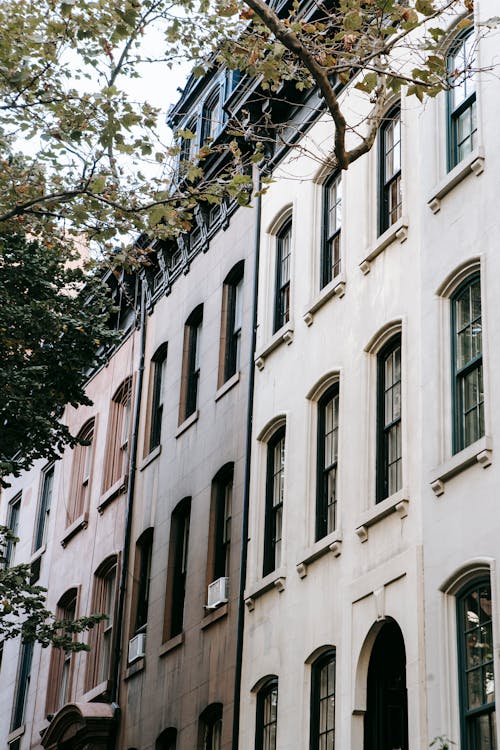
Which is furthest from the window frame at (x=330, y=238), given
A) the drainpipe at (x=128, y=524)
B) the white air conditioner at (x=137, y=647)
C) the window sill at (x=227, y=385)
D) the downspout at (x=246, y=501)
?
the drainpipe at (x=128, y=524)

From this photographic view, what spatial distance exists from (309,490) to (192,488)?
5300 mm

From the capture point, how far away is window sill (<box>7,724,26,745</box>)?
31641mm

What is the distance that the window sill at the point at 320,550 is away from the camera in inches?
708

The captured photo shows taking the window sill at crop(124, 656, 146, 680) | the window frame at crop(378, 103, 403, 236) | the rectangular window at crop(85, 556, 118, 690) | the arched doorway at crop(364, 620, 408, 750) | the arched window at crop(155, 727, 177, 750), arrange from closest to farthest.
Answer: the arched doorway at crop(364, 620, 408, 750) < the window frame at crop(378, 103, 403, 236) < the arched window at crop(155, 727, 177, 750) < the window sill at crop(124, 656, 146, 680) < the rectangular window at crop(85, 556, 118, 690)

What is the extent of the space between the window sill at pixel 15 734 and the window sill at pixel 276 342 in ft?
44.7

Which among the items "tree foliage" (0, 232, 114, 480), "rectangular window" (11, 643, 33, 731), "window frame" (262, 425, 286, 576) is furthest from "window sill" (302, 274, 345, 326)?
"rectangular window" (11, 643, 33, 731)

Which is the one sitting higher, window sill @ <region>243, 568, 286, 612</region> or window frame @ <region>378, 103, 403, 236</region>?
window frame @ <region>378, 103, 403, 236</region>

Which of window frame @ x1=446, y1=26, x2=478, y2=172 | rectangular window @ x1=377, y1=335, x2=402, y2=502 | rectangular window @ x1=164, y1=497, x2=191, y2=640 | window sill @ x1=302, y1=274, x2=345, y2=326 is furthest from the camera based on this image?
rectangular window @ x1=164, y1=497, x2=191, y2=640

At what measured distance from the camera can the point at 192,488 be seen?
24594mm

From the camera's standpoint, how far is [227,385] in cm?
2388

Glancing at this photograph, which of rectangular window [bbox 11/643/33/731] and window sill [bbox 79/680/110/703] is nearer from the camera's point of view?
window sill [bbox 79/680/110/703]

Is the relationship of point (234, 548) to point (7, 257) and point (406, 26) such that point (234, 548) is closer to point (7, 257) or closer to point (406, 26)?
point (7, 257)

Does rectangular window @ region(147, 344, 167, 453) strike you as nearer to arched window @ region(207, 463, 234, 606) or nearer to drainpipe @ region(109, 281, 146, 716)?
drainpipe @ region(109, 281, 146, 716)

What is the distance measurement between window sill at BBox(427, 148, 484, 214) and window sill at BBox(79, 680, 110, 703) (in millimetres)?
13476
